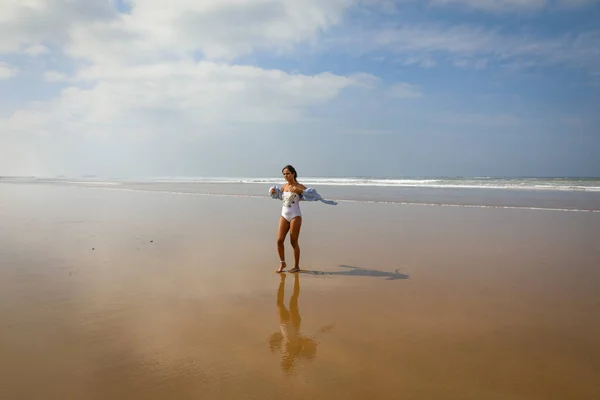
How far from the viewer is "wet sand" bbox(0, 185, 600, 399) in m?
3.23

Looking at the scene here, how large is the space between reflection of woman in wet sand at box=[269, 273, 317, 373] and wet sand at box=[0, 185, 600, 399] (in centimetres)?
2

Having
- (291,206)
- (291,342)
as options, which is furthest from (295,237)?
(291,342)

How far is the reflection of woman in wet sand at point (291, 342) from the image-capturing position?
364 cm

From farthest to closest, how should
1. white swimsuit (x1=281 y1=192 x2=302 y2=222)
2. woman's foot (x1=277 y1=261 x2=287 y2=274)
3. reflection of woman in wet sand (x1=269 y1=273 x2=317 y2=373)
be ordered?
white swimsuit (x1=281 y1=192 x2=302 y2=222), woman's foot (x1=277 y1=261 x2=287 y2=274), reflection of woman in wet sand (x1=269 y1=273 x2=317 y2=373)

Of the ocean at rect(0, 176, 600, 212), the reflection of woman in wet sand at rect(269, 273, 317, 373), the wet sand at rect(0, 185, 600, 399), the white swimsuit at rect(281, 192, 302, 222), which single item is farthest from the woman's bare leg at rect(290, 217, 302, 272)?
the ocean at rect(0, 176, 600, 212)

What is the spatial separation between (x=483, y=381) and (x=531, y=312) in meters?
2.07

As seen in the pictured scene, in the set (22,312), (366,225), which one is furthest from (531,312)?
(366,225)

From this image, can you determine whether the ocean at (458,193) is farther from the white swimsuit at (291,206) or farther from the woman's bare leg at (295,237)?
the woman's bare leg at (295,237)

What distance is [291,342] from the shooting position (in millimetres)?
3994

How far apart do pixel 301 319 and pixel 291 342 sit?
674mm

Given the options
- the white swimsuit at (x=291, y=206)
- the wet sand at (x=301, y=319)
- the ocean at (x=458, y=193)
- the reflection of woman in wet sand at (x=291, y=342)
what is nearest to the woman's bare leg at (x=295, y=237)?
the white swimsuit at (x=291, y=206)

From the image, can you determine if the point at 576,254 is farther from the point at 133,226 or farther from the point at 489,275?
the point at 133,226

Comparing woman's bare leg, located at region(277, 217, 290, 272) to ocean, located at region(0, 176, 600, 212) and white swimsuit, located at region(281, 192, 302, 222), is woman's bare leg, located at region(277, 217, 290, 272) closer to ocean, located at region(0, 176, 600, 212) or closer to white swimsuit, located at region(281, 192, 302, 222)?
white swimsuit, located at region(281, 192, 302, 222)

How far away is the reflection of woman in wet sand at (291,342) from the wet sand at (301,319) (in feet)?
0.06
